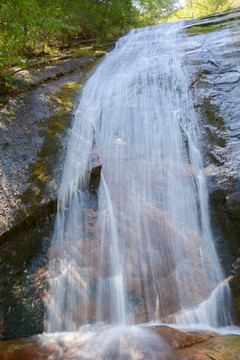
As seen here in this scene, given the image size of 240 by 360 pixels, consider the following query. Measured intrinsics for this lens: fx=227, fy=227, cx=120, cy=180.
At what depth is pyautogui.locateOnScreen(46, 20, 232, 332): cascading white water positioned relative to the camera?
9.98ft

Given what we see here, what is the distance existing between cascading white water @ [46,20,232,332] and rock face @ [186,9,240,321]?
163 millimetres

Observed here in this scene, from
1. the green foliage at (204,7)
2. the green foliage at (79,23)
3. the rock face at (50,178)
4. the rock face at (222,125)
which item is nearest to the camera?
the rock face at (50,178)

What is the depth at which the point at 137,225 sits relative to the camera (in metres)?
3.67

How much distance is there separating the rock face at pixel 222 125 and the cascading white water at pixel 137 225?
16 cm

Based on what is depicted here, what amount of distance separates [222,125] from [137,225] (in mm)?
2549

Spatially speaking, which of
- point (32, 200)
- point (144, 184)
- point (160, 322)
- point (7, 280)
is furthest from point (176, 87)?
point (7, 280)

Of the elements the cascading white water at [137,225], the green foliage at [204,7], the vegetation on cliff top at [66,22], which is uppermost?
the green foliage at [204,7]

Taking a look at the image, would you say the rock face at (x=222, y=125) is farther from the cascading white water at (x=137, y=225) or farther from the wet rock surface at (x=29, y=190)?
the wet rock surface at (x=29, y=190)

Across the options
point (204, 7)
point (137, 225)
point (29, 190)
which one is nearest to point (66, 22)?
point (29, 190)

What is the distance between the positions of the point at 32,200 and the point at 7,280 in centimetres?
123

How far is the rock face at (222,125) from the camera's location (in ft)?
11.0

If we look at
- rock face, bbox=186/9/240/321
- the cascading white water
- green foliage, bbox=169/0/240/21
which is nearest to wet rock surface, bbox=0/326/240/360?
the cascading white water

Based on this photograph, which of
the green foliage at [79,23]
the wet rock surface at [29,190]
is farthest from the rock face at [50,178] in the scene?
the green foliage at [79,23]

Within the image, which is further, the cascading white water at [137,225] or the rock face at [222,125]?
the rock face at [222,125]
